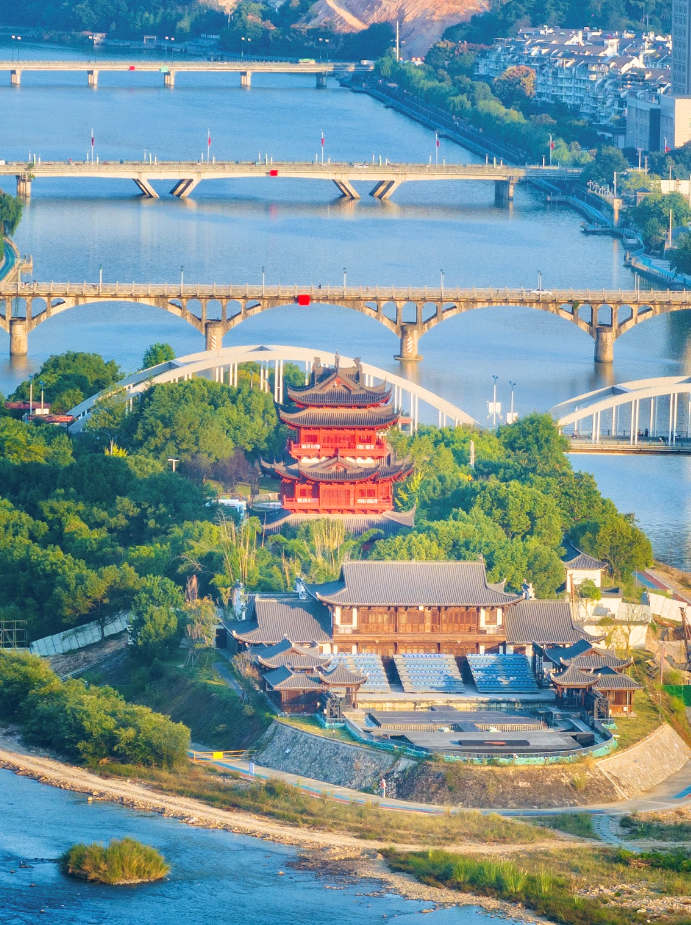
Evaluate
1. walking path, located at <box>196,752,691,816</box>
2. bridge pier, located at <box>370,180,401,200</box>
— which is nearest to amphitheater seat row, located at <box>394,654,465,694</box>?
walking path, located at <box>196,752,691,816</box>

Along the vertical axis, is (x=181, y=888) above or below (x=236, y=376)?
below

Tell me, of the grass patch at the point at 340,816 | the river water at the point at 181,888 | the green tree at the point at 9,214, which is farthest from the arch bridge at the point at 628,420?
the green tree at the point at 9,214

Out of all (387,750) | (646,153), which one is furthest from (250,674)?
(646,153)

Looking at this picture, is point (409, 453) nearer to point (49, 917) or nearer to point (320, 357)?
point (320, 357)

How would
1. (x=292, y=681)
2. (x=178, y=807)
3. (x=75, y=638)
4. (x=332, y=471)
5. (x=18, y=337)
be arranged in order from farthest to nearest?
(x=18, y=337) < (x=332, y=471) < (x=75, y=638) < (x=292, y=681) < (x=178, y=807)

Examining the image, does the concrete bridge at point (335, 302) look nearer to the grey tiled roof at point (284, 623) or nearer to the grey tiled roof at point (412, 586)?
the grey tiled roof at point (284, 623)

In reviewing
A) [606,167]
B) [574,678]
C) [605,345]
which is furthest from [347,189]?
[574,678]

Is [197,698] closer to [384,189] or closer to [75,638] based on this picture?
[75,638]
